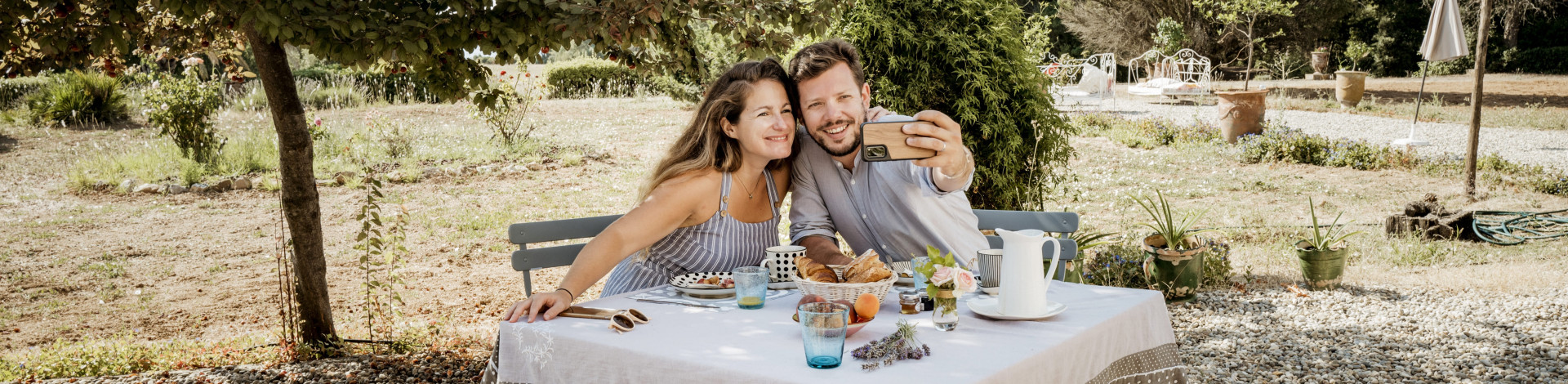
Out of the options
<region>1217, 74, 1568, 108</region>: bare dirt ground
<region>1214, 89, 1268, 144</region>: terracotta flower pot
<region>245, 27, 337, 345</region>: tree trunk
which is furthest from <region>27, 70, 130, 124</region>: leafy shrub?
<region>1217, 74, 1568, 108</region>: bare dirt ground

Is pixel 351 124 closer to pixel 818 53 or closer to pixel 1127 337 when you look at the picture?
pixel 818 53

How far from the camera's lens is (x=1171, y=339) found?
198 centimetres

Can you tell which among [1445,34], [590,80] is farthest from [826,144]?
[590,80]

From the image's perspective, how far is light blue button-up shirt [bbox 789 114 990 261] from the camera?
2766 millimetres

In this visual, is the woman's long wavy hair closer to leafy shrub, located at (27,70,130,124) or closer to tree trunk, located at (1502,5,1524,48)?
leafy shrub, located at (27,70,130,124)

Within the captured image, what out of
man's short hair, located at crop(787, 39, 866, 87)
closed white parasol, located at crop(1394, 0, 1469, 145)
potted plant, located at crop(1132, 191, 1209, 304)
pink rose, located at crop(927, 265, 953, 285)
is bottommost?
potted plant, located at crop(1132, 191, 1209, 304)

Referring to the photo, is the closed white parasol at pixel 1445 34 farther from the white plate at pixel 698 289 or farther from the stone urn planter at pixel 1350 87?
the white plate at pixel 698 289

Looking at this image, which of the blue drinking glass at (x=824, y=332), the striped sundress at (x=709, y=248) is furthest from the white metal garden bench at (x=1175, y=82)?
the blue drinking glass at (x=824, y=332)

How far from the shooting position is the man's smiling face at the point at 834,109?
273cm

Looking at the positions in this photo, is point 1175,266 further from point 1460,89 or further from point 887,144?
point 1460,89

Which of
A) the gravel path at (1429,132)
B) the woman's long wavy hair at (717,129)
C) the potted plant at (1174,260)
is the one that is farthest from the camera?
the gravel path at (1429,132)

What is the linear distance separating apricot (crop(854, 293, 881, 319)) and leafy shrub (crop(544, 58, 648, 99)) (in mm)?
15763

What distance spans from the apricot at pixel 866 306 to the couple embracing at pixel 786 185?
61 centimetres

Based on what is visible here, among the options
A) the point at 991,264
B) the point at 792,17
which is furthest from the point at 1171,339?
the point at 792,17
